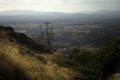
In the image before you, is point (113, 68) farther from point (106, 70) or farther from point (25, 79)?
point (25, 79)

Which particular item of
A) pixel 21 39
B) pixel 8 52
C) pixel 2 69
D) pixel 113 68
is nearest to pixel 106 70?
pixel 113 68

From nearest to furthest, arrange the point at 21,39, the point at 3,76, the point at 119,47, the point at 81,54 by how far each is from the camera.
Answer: the point at 3,76 < the point at 119,47 < the point at 21,39 < the point at 81,54

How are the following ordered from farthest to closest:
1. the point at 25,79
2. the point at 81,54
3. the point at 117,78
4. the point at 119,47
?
1. the point at 81,54
2. the point at 119,47
3. the point at 117,78
4. the point at 25,79

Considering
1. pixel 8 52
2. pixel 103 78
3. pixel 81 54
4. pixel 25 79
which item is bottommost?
pixel 81 54

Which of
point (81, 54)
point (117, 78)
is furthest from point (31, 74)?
point (81, 54)

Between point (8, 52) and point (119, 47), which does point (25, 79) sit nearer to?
→ point (8, 52)

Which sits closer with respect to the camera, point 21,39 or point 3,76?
point 3,76

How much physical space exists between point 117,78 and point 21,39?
725 inches

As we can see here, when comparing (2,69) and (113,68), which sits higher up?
(2,69)

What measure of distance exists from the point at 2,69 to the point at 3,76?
0.48 m

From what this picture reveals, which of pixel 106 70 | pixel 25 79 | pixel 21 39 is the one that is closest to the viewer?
pixel 25 79

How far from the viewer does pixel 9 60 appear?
10.3 m

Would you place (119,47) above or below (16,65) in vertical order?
below

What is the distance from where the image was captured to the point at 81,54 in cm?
3603
